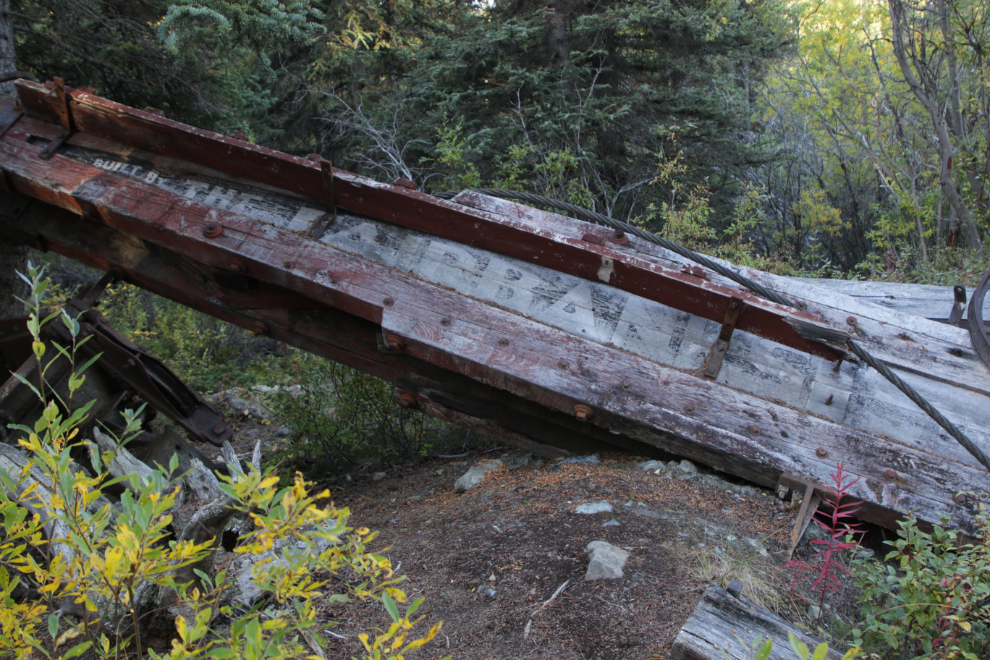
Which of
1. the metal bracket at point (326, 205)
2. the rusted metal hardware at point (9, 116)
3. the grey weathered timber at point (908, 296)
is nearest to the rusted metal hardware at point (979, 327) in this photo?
the grey weathered timber at point (908, 296)

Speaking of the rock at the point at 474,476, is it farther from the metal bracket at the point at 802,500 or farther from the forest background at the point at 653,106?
the forest background at the point at 653,106

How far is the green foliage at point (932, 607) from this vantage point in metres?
1.76

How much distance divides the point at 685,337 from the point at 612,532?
1409mm

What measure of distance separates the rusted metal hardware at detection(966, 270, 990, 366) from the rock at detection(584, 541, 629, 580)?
2.48 metres

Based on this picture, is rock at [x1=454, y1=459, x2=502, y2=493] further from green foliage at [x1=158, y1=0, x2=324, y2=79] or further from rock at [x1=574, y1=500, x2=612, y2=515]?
green foliage at [x1=158, y1=0, x2=324, y2=79]

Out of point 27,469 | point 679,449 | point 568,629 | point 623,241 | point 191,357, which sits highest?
point 623,241

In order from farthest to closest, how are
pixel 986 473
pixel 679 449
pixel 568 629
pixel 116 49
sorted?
pixel 116 49 < pixel 679 449 < pixel 986 473 < pixel 568 629

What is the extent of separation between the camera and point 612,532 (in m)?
2.58

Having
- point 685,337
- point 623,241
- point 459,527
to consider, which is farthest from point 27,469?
point 623,241

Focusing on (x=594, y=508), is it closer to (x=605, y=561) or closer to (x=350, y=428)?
(x=605, y=561)

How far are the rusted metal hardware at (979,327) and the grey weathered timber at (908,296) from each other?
0.34m

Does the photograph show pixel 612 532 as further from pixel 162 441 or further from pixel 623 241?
pixel 162 441

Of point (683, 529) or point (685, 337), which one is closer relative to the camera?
point (683, 529)

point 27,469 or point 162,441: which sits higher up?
point 27,469
